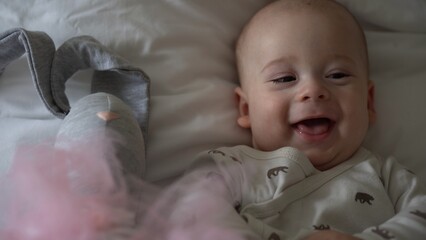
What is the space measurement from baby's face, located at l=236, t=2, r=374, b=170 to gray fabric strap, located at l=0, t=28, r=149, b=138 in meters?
0.23

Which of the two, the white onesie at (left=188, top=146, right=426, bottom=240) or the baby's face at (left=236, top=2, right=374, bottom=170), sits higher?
the baby's face at (left=236, top=2, right=374, bottom=170)

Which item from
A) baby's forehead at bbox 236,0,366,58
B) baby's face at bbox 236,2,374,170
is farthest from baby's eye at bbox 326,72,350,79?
baby's forehead at bbox 236,0,366,58

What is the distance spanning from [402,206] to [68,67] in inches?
26.0

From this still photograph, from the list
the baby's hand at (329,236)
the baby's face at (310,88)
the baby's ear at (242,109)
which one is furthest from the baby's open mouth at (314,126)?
the baby's hand at (329,236)

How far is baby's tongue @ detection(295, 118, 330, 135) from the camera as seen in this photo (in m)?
0.94

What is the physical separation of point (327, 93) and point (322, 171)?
146 mm

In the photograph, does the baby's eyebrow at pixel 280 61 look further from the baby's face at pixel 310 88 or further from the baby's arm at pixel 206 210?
the baby's arm at pixel 206 210

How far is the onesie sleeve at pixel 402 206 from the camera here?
0.78m

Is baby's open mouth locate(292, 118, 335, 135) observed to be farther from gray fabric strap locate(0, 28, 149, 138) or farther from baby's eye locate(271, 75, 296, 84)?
gray fabric strap locate(0, 28, 149, 138)

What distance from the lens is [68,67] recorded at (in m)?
0.97

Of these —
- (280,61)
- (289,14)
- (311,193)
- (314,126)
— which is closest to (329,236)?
(311,193)

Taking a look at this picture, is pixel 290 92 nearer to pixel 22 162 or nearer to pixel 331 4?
pixel 331 4

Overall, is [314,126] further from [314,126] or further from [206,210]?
[206,210]

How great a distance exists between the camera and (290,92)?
0.96 metres
